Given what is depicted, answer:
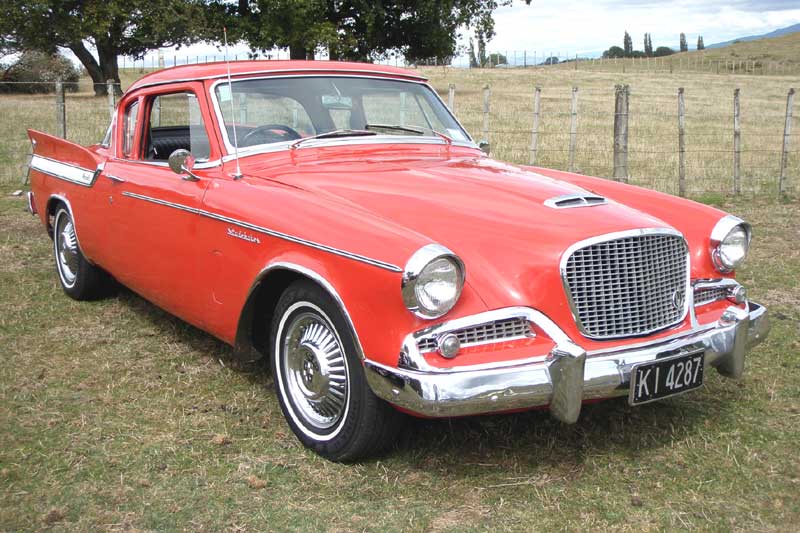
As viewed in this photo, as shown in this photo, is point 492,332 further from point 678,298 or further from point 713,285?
point 713,285

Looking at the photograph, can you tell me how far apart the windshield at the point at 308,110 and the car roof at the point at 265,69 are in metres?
0.05

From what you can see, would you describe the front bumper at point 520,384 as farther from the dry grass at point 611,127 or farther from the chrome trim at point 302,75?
the dry grass at point 611,127

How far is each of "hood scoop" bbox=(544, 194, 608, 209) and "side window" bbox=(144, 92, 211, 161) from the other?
1.84 metres

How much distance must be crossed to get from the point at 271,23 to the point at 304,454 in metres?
22.5

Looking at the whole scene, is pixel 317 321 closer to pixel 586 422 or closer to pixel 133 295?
pixel 586 422

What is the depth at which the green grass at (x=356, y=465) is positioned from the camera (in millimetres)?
2939

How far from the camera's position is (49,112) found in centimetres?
2050

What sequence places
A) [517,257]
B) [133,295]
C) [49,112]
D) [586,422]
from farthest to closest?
[49,112], [133,295], [586,422], [517,257]

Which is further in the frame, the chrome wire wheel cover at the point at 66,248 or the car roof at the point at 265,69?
the chrome wire wheel cover at the point at 66,248

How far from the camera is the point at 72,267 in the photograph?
584 centimetres

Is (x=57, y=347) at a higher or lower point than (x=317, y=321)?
lower

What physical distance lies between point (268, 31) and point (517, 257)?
2252 centimetres

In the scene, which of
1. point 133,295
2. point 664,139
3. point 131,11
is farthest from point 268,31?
point 133,295

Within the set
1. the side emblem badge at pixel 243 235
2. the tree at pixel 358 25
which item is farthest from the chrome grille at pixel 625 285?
the tree at pixel 358 25
